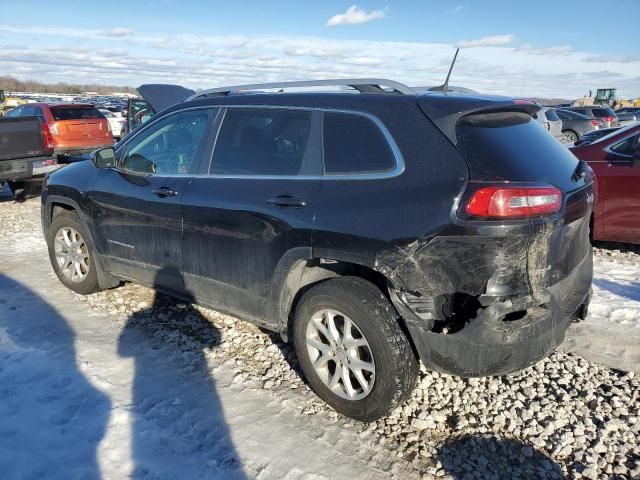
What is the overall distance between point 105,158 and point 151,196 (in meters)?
0.83

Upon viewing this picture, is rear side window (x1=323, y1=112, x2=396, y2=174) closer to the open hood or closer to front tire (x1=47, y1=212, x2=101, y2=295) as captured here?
front tire (x1=47, y1=212, x2=101, y2=295)

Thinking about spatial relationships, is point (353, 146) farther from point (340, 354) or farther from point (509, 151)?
point (340, 354)

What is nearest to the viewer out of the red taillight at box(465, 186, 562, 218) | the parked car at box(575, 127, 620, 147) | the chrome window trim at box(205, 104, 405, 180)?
the red taillight at box(465, 186, 562, 218)

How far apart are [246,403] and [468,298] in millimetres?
1489

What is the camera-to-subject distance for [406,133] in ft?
8.99

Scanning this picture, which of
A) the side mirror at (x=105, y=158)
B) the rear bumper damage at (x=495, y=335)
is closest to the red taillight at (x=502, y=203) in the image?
the rear bumper damage at (x=495, y=335)

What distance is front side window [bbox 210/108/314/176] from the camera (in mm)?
3150

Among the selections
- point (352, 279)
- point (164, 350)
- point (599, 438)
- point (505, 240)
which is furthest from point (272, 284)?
point (599, 438)

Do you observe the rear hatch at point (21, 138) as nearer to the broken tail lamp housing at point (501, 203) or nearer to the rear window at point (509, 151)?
the rear window at point (509, 151)

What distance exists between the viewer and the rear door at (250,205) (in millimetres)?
3061

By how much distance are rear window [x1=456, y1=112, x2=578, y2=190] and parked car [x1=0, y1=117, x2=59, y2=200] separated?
8771mm

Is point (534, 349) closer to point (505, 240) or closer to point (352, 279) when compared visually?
point (505, 240)

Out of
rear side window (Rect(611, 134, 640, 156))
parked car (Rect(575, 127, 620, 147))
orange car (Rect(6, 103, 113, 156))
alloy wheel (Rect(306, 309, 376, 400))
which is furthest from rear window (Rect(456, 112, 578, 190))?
orange car (Rect(6, 103, 113, 156))

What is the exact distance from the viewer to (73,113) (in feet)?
41.4
